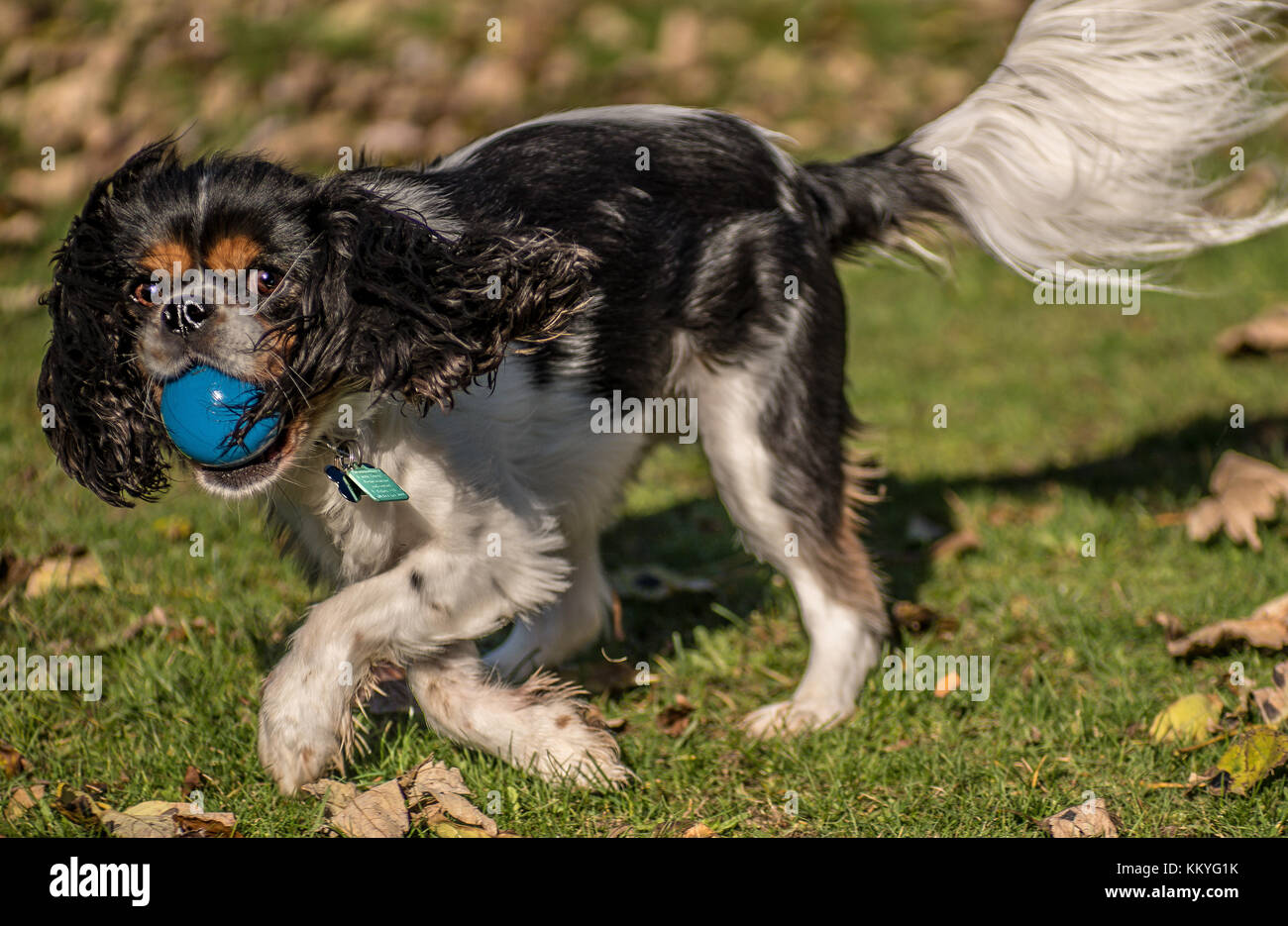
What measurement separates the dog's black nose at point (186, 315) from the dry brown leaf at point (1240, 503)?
322cm

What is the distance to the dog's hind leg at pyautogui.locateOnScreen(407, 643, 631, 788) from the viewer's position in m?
3.21

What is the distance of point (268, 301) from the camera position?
105 inches

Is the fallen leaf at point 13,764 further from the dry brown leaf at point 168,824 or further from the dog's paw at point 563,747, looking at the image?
the dog's paw at point 563,747

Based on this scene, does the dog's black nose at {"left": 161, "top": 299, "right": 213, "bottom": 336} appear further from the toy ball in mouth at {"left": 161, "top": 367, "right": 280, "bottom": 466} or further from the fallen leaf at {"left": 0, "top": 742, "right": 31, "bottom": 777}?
the fallen leaf at {"left": 0, "top": 742, "right": 31, "bottom": 777}

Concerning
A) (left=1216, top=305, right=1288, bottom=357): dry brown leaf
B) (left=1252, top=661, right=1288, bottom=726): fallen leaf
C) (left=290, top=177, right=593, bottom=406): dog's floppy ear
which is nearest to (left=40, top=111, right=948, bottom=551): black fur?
(left=290, top=177, right=593, bottom=406): dog's floppy ear

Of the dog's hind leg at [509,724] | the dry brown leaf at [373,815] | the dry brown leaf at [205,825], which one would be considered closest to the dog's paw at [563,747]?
the dog's hind leg at [509,724]

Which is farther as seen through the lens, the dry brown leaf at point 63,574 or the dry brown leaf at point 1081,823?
the dry brown leaf at point 63,574

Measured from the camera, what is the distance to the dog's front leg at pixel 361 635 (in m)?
3.01

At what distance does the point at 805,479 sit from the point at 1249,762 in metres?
1.29

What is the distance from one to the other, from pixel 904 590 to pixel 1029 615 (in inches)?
Answer: 17.8

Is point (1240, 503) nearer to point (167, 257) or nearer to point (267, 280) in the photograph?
point (267, 280)

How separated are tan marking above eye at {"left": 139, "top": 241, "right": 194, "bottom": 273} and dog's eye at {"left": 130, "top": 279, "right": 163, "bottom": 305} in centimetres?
3

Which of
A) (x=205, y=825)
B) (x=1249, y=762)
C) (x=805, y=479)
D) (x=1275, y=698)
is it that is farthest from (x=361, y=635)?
(x=1275, y=698)

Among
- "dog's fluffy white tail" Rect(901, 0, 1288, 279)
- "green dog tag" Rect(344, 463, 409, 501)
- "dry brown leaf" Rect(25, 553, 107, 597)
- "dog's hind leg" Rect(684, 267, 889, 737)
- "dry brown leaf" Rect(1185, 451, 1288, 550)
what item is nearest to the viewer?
"green dog tag" Rect(344, 463, 409, 501)
